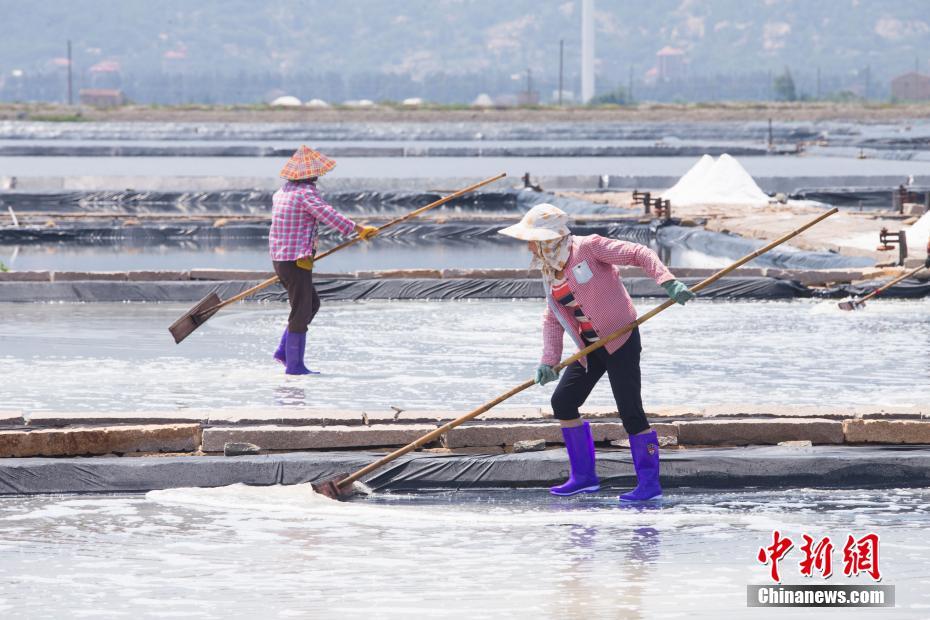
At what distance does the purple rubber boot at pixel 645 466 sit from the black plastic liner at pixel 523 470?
33 cm

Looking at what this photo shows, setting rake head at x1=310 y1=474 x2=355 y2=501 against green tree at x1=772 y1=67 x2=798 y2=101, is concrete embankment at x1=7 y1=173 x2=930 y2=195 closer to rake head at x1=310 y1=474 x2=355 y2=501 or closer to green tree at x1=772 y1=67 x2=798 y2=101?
rake head at x1=310 y1=474 x2=355 y2=501

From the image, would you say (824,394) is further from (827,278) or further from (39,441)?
(827,278)

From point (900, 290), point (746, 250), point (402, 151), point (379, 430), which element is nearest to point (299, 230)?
point (379, 430)

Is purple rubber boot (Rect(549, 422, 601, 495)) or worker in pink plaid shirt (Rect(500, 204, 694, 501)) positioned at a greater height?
worker in pink plaid shirt (Rect(500, 204, 694, 501))

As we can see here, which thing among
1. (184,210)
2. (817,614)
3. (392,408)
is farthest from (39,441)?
(184,210)

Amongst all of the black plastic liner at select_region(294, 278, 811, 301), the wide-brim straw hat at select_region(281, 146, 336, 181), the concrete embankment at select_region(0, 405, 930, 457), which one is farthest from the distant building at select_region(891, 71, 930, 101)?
the concrete embankment at select_region(0, 405, 930, 457)

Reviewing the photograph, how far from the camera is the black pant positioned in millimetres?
6590

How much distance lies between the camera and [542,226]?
21.3 ft

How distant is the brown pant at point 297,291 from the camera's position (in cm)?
939

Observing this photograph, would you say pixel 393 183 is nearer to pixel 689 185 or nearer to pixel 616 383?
pixel 689 185

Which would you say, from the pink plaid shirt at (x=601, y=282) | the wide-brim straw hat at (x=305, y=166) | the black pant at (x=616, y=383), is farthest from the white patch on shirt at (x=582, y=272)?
the wide-brim straw hat at (x=305, y=166)

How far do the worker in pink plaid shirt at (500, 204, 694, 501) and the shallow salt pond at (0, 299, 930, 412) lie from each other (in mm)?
978

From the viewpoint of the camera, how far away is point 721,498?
22.7 ft

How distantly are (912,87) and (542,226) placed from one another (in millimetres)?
148313
